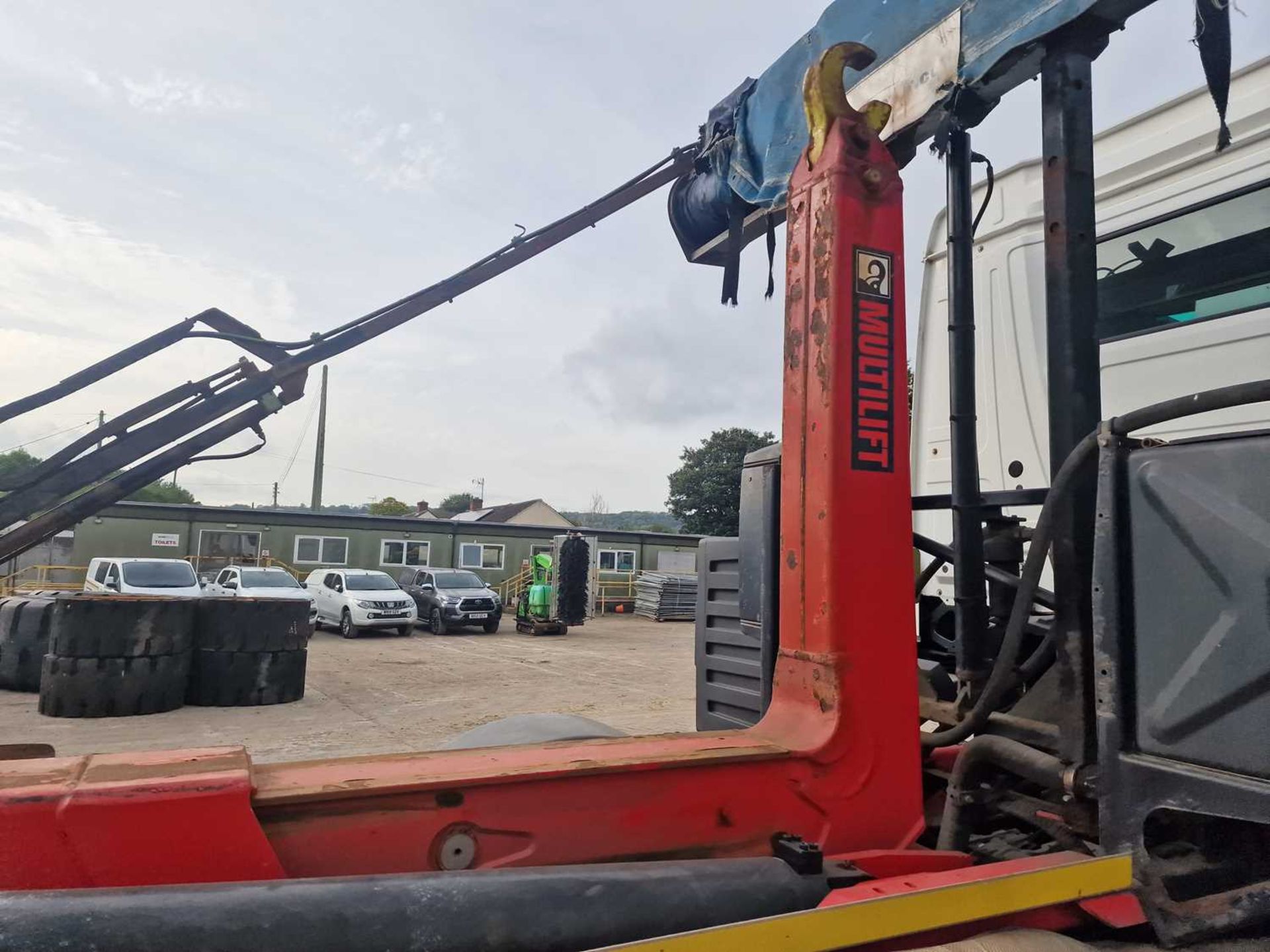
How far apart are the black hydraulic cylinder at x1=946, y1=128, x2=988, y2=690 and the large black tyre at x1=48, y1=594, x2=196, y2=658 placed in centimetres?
828

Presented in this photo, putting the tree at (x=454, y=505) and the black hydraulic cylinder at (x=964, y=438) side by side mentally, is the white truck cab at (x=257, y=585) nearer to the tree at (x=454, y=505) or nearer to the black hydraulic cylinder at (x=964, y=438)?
the black hydraulic cylinder at (x=964, y=438)

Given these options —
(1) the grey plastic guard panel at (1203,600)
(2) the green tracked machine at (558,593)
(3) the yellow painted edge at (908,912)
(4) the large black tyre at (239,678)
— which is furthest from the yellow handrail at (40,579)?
(1) the grey plastic guard panel at (1203,600)

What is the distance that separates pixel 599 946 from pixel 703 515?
41868 mm

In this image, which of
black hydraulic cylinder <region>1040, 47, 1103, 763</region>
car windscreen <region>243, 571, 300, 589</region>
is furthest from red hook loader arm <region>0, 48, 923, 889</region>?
car windscreen <region>243, 571, 300, 589</region>

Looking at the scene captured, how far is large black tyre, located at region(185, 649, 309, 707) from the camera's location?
30.8 feet

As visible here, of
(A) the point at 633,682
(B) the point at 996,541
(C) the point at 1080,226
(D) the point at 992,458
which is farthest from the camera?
(A) the point at 633,682

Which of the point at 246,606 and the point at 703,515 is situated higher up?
the point at 703,515

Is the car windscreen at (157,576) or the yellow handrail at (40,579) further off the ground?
the car windscreen at (157,576)

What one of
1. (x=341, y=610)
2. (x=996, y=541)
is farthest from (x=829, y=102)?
(x=341, y=610)

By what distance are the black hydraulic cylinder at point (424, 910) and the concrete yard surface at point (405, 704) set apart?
565 centimetres

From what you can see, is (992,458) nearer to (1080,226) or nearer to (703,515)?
(1080,226)

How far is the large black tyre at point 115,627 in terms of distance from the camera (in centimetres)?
826

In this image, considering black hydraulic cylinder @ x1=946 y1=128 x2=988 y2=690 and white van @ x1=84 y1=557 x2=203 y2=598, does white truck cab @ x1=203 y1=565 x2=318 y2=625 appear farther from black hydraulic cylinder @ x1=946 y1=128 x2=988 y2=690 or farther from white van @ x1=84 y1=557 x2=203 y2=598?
black hydraulic cylinder @ x1=946 y1=128 x2=988 y2=690

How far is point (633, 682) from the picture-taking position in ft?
40.3
